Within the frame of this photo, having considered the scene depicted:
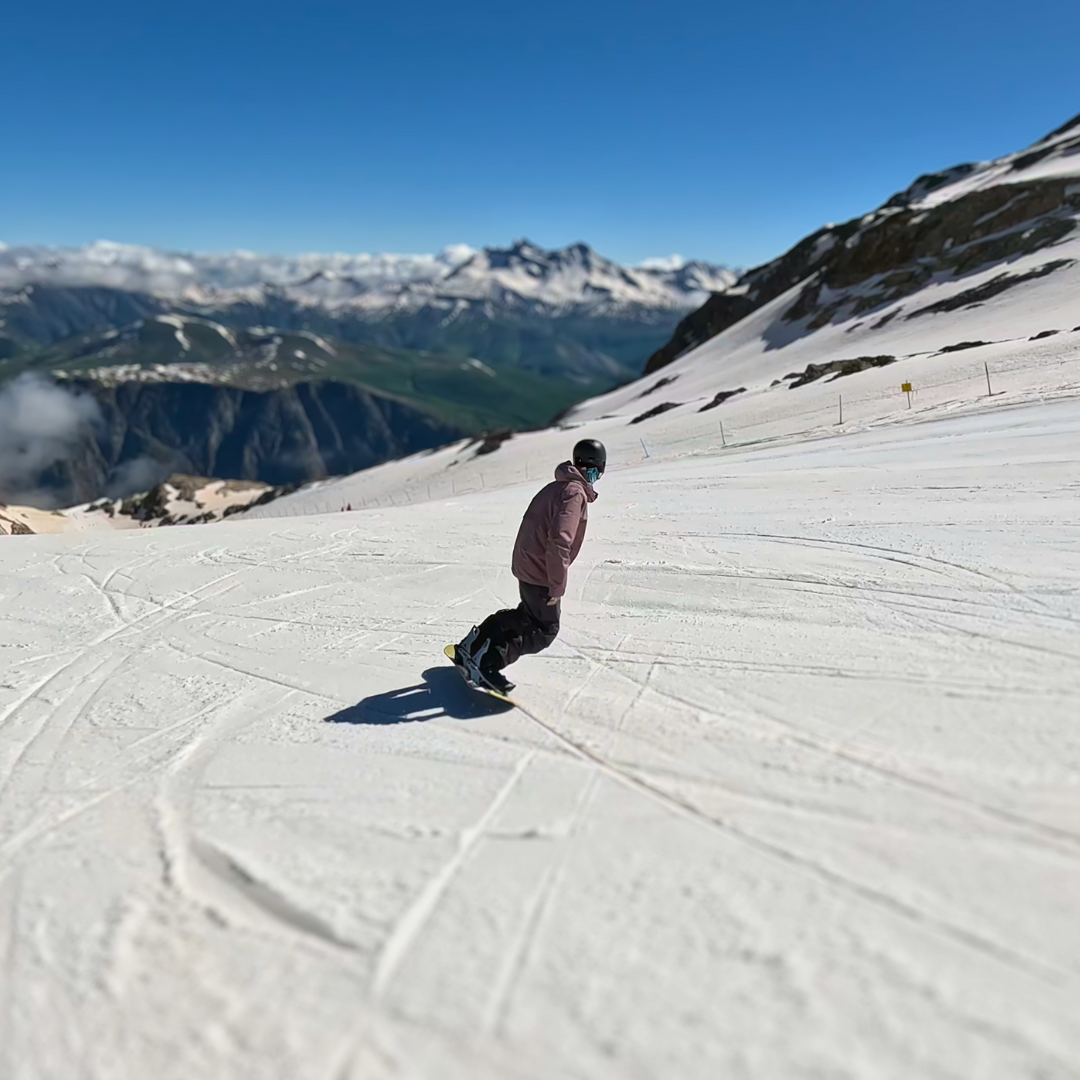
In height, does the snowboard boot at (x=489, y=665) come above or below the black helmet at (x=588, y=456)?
below

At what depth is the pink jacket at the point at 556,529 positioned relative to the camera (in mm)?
5934

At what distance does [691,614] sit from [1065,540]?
14.0ft

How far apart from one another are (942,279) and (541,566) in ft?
215

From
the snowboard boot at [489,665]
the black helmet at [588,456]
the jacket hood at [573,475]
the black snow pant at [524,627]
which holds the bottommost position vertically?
the snowboard boot at [489,665]

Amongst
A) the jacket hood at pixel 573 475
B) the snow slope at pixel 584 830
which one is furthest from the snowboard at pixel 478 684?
the jacket hood at pixel 573 475

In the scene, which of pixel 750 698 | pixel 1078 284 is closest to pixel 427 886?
pixel 750 698

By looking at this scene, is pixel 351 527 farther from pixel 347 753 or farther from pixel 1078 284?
pixel 1078 284

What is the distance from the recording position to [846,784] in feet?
14.3

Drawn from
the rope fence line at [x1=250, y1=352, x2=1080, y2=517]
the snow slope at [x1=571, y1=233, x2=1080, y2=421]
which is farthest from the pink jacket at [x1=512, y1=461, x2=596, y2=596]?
the snow slope at [x1=571, y1=233, x2=1080, y2=421]

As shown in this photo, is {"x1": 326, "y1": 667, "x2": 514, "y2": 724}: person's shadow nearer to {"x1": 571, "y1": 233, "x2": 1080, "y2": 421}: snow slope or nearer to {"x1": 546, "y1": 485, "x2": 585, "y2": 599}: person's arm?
{"x1": 546, "y1": 485, "x2": 585, "y2": 599}: person's arm

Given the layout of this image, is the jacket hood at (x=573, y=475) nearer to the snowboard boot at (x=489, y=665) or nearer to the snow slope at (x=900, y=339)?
the snowboard boot at (x=489, y=665)

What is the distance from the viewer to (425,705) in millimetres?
6395

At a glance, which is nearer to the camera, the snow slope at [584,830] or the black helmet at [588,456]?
the snow slope at [584,830]

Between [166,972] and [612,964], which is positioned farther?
[166,972]
